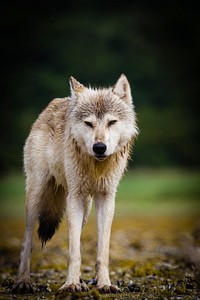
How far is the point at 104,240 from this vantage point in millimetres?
9062

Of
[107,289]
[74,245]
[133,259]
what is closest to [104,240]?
[74,245]

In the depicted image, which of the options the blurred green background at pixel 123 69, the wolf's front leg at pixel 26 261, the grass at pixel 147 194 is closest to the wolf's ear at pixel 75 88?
the wolf's front leg at pixel 26 261

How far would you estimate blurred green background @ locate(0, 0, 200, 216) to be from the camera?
2109 inches

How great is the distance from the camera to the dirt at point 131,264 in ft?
28.7

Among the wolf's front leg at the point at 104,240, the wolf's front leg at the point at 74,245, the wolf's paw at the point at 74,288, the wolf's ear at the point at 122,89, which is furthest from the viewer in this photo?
the wolf's ear at the point at 122,89

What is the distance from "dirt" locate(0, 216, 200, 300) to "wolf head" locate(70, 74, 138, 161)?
147 centimetres

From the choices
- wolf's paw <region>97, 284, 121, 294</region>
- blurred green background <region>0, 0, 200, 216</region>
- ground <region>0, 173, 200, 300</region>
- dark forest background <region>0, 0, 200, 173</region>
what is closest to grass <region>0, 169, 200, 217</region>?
blurred green background <region>0, 0, 200, 216</region>

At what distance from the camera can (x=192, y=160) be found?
5941 centimetres

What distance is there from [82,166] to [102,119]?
0.71 m

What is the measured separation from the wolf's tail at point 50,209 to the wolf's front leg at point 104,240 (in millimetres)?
1066

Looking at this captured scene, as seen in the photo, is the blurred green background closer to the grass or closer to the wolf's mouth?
the grass

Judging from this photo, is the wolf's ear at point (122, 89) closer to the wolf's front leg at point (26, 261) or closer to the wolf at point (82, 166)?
the wolf at point (82, 166)

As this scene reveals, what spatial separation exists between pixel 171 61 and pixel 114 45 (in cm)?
1743

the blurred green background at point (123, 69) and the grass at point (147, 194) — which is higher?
the blurred green background at point (123, 69)
